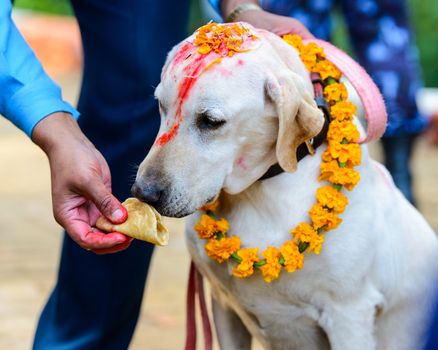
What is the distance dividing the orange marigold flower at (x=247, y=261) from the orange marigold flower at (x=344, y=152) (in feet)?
1.06

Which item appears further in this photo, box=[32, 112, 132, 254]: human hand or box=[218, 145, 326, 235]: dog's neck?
box=[218, 145, 326, 235]: dog's neck

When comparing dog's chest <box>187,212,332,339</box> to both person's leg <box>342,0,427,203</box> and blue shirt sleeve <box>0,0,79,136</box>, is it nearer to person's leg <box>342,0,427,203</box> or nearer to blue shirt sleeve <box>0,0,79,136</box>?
blue shirt sleeve <box>0,0,79,136</box>

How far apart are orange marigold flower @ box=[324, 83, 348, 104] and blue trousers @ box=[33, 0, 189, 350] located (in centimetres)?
57

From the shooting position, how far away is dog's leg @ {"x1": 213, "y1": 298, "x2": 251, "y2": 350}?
294 cm

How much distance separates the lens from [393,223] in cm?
271

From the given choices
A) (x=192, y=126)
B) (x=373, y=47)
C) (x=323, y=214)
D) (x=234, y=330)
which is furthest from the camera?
(x=373, y=47)

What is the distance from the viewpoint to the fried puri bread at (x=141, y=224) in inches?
87.7

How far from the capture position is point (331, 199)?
2.52 m

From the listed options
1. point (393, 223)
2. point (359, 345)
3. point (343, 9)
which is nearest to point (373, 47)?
point (343, 9)

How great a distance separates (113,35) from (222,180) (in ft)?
2.32

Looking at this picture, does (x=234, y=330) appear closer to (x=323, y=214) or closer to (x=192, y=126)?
(x=323, y=214)

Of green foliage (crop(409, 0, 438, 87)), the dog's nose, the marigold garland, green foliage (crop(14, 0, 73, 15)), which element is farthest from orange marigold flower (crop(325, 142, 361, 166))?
green foliage (crop(14, 0, 73, 15))

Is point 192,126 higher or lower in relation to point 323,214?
higher

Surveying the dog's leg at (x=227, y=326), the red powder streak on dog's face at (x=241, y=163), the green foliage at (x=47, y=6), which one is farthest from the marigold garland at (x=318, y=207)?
the green foliage at (x=47, y=6)
